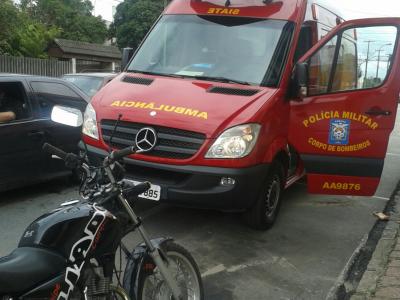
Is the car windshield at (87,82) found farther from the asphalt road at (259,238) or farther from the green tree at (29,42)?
the green tree at (29,42)

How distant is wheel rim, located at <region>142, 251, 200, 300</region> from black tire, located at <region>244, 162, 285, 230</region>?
1.81 meters

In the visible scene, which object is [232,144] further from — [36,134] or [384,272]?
[36,134]

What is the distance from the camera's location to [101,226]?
246 cm

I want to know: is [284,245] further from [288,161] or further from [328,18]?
[328,18]

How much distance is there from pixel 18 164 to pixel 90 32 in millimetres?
35635

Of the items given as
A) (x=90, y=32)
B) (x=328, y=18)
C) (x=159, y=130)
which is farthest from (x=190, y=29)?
(x=90, y=32)

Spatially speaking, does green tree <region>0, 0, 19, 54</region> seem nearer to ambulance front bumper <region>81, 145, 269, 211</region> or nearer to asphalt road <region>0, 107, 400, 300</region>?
asphalt road <region>0, 107, 400, 300</region>

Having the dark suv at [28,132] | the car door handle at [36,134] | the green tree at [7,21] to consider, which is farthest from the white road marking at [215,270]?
the green tree at [7,21]

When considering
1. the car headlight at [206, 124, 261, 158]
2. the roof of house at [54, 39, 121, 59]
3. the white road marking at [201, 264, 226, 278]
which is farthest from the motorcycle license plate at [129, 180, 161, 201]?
the roof of house at [54, 39, 121, 59]

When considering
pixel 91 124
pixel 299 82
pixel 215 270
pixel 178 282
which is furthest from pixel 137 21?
pixel 178 282

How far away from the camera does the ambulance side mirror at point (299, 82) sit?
16.7 ft

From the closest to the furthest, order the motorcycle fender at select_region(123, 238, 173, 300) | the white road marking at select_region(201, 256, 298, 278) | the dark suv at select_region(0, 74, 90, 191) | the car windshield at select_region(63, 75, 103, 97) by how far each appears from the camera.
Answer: the motorcycle fender at select_region(123, 238, 173, 300) < the white road marking at select_region(201, 256, 298, 278) < the dark suv at select_region(0, 74, 90, 191) < the car windshield at select_region(63, 75, 103, 97)

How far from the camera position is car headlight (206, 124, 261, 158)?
4.51m

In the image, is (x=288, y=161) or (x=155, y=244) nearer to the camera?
(x=155, y=244)
